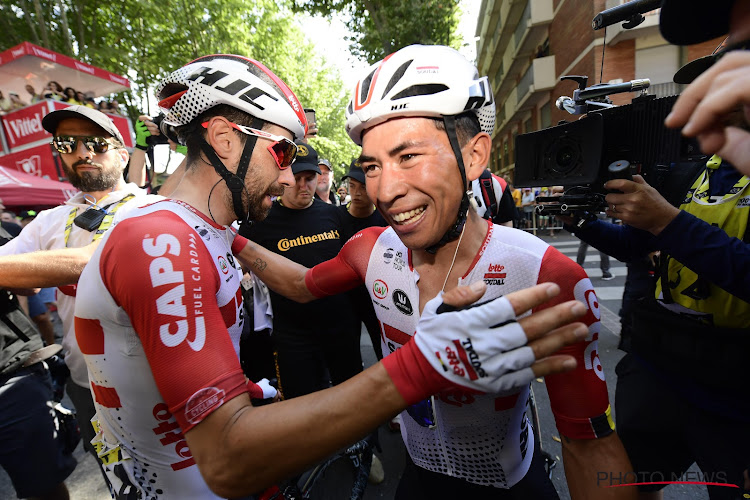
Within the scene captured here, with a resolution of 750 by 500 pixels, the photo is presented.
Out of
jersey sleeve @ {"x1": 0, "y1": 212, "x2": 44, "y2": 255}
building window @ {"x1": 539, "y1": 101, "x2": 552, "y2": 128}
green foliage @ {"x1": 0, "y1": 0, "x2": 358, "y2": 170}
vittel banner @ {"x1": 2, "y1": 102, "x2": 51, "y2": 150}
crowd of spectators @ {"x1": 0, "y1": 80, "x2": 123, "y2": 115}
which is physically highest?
green foliage @ {"x1": 0, "y1": 0, "x2": 358, "y2": 170}

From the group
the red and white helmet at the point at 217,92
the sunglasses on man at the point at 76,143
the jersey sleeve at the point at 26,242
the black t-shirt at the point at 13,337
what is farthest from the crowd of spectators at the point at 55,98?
the red and white helmet at the point at 217,92

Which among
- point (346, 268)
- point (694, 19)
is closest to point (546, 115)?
point (694, 19)

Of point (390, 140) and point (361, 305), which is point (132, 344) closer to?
point (390, 140)

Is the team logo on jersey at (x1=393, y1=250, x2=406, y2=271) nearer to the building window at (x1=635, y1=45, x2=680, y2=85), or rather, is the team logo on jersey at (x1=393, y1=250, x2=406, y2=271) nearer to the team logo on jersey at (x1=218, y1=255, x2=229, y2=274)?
the team logo on jersey at (x1=218, y1=255, x2=229, y2=274)

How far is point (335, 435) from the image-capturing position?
3.21 ft

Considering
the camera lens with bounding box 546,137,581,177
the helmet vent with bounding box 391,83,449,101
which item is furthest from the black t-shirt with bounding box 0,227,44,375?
the camera lens with bounding box 546,137,581,177

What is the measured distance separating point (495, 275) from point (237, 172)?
142 cm

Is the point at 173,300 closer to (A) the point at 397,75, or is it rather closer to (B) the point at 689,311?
(A) the point at 397,75

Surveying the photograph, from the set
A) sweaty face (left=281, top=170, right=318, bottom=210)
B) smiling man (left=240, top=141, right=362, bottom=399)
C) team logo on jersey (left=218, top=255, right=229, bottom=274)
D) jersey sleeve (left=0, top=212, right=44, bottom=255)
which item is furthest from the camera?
sweaty face (left=281, top=170, right=318, bottom=210)

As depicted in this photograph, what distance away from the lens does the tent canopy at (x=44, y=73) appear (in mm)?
12422

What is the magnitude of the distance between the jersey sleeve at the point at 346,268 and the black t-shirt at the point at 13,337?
213 centimetres

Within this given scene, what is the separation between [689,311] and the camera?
1.82 metres

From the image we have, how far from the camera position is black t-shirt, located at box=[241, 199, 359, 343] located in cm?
344

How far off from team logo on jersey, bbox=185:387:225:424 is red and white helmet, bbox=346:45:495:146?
129 cm
